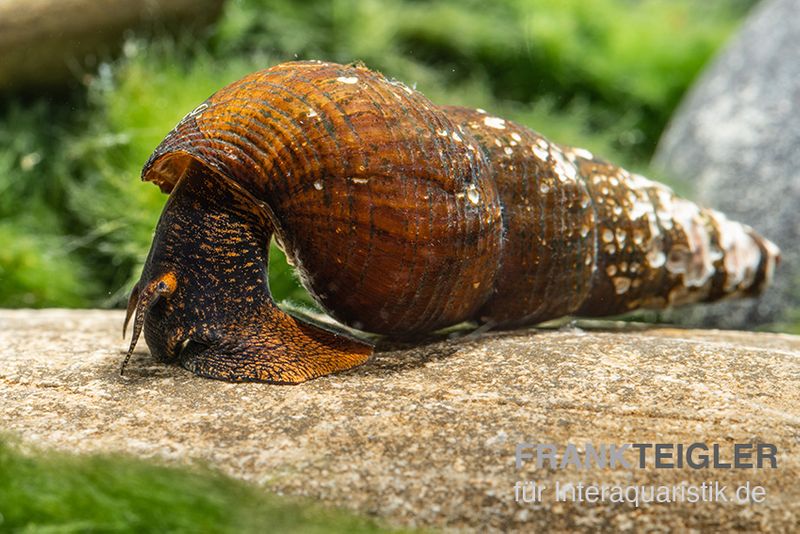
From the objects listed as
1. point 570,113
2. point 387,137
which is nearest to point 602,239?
point 387,137

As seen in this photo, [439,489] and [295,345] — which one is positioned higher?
[295,345]

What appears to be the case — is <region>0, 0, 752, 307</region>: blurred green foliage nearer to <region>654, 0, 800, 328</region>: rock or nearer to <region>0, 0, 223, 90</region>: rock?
<region>0, 0, 223, 90</region>: rock

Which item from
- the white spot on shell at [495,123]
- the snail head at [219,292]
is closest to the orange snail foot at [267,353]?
the snail head at [219,292]

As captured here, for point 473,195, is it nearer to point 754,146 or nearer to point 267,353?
point 267,353

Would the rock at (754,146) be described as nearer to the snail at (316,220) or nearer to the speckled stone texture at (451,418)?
the speckled stone texture at (451,418)

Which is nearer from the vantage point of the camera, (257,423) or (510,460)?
(510,460)

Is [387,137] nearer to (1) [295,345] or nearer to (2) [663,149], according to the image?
(1) [295,345]

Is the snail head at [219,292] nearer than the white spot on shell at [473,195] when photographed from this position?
Yes
